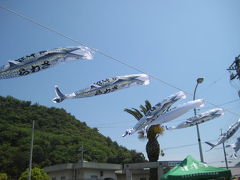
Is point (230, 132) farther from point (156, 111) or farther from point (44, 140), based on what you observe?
point (44, 140)

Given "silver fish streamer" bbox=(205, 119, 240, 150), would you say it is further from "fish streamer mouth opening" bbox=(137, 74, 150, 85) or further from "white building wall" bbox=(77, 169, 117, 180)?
"white building wall" bbox=(77, 169, 117, 180)

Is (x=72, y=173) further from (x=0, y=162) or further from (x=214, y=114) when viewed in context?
(x=0, y=162)

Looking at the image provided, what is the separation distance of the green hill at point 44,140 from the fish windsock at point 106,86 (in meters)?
47.1

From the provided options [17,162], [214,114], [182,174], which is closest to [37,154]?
[17,162]

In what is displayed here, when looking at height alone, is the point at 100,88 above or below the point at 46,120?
below

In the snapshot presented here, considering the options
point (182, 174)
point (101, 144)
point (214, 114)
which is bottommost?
point (182, 174)

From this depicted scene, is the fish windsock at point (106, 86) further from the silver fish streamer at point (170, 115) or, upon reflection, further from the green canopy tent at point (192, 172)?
the green canopy tent at point (192, 172)

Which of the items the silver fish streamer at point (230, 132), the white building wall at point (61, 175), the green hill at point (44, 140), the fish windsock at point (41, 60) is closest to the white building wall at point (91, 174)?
the white building wall at point (61, 175)

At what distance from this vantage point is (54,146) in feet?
203

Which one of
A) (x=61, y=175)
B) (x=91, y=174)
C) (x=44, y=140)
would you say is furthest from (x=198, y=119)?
(x=44, y=140)

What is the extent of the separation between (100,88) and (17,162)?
48.6m

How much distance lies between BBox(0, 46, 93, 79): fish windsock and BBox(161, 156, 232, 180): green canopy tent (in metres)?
4.82

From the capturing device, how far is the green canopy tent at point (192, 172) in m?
8.07

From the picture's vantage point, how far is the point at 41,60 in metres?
9.34
